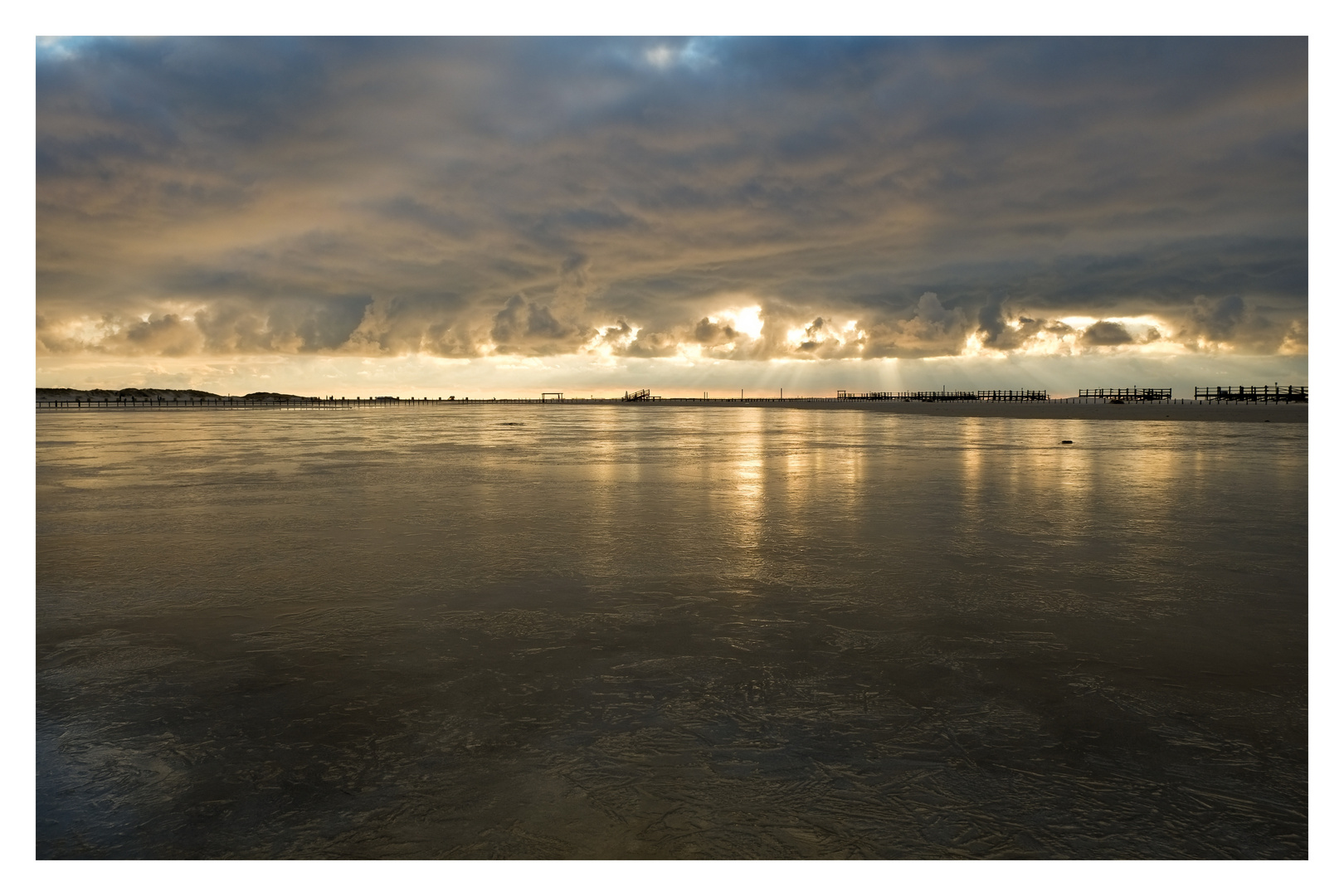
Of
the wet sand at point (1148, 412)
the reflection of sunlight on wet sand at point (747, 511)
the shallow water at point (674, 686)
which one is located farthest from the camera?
the wet sand at point (1148, 412)

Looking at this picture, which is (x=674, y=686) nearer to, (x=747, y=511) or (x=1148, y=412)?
(x=747, y=511)

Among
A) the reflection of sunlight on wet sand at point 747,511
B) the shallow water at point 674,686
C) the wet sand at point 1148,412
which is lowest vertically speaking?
the shallow water at point 674,686

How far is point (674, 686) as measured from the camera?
5254 mm

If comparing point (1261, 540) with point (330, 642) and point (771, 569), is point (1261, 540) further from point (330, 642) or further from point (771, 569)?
point (330, 642)

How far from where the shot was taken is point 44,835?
384cm

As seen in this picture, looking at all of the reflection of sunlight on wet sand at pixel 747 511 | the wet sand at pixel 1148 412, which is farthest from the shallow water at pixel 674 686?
the wet sand at pixel 1148 412

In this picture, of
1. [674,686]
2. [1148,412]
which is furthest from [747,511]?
[1148,412]

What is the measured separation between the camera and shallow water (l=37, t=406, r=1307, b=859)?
376cm

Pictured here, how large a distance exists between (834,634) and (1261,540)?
7742 mm

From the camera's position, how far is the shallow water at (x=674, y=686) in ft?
12.3

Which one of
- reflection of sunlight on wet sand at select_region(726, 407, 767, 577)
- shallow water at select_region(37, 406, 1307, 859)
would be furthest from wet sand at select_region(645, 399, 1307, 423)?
shallow water at select_region(37, 406, 1307, 859)

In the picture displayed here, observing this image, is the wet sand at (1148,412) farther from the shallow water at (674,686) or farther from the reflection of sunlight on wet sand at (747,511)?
the shallow water at (674,686)
